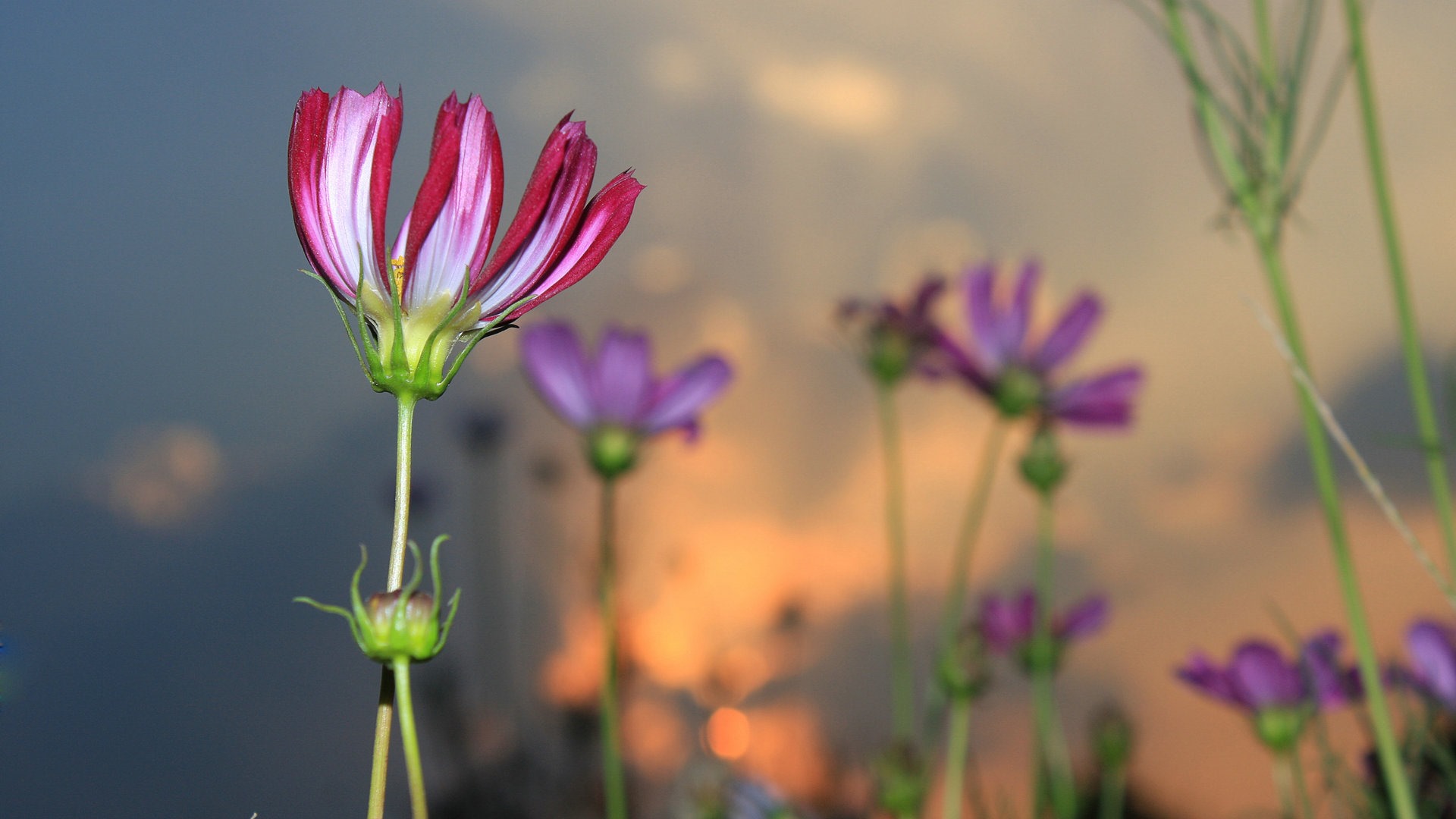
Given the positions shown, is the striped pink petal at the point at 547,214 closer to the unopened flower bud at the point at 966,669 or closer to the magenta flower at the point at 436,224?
the magenta flower at the point at 436,224

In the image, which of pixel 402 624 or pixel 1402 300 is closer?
pixel 402 624

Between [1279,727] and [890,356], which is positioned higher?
[890,356]

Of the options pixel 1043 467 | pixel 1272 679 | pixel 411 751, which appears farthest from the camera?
pixel 1043 467

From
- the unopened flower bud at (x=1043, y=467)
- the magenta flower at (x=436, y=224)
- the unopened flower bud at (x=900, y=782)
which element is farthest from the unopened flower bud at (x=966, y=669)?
the magenta flower at (x=436, y=224)

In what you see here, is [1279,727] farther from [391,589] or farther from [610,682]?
[391,589]

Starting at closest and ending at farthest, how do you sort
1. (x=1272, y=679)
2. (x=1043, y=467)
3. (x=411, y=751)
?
(x=411, y=751), (x=1272, y=679), (x=1043, y=467)

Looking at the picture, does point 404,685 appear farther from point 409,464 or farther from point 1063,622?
point 1063,622

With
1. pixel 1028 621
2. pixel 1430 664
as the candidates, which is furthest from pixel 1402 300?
pixel 1028 621
